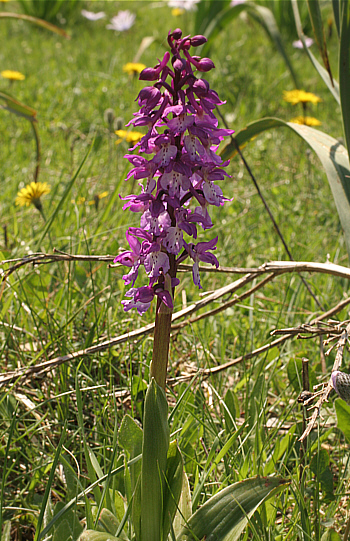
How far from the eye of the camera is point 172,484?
1.01 metres

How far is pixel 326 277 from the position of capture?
7.29ft

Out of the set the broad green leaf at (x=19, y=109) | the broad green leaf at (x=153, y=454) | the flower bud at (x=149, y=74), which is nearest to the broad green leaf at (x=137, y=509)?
the broad green leaf at (x=153, y=454)

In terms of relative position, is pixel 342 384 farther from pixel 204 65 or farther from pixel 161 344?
pixel 204 65

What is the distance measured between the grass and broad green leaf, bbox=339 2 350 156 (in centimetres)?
55

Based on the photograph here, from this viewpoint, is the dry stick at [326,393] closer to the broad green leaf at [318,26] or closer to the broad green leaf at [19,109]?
the broad green leaf at [318,26]

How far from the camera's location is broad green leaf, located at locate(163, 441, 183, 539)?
3.30 feet

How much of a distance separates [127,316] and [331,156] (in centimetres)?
95

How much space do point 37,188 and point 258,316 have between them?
3.65 feet

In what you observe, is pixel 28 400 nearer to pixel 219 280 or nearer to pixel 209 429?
pixel 209 429

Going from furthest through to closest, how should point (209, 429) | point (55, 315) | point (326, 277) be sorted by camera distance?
1. point (326, 277)
2. point (55, 315)
3. point (209, 429)

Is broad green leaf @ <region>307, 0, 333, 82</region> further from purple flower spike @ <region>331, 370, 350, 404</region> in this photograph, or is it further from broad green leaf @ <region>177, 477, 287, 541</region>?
broad green leaf @ <region>177, 477, 287, 541</region>

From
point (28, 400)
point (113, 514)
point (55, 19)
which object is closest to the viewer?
point (113, 514)

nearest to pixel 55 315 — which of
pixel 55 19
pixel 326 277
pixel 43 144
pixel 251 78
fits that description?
pixel 326 277

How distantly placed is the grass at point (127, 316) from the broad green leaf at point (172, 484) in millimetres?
129
